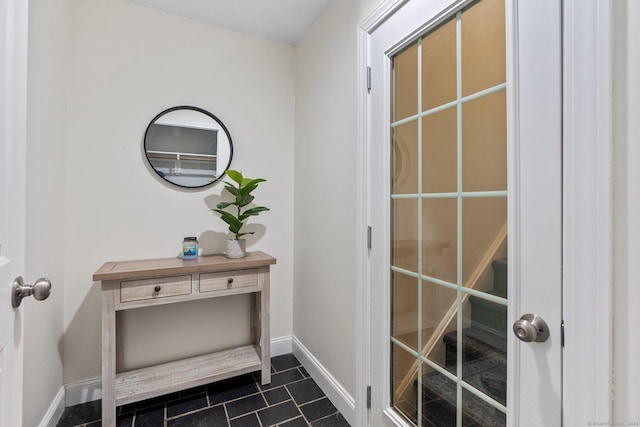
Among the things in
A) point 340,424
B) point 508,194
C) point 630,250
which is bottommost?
point 340,424

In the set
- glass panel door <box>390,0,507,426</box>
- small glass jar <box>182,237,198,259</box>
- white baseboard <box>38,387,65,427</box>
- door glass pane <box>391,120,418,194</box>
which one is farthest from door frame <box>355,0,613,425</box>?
white baseboard <box>38,387,65,427</box>

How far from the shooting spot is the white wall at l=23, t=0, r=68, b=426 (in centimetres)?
135

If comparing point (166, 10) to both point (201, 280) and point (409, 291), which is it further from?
point (409, 291)

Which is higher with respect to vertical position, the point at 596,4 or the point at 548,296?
the point at 596,4

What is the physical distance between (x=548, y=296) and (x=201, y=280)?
1728 millimetres

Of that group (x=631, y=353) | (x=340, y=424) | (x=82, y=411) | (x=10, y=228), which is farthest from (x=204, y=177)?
(x=631, y=353)

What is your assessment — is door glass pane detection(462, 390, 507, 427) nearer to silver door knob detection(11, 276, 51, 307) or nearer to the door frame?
the door frame

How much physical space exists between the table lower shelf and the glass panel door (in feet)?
3.56

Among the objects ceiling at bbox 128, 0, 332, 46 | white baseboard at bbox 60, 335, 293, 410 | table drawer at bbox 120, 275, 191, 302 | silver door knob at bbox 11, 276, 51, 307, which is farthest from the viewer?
ceiling at bbox 128, 0, 332, 46

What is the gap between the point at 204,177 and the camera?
2.17 metres

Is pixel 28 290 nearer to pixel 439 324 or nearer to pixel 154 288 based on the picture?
pixel 154 288

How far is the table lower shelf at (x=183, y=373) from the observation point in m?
1.70

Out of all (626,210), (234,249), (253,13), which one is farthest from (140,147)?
(626,210)

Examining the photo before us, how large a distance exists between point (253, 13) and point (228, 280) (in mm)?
1869
